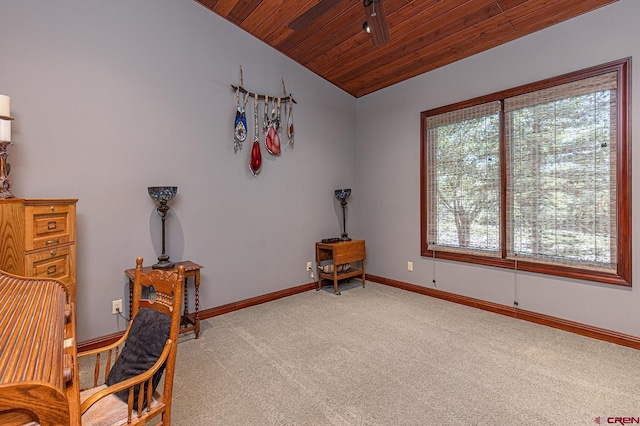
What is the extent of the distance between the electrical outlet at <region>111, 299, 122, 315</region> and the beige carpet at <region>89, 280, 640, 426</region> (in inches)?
24.1

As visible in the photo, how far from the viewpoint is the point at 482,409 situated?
1.87 meters

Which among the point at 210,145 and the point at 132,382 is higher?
the point at 210,145

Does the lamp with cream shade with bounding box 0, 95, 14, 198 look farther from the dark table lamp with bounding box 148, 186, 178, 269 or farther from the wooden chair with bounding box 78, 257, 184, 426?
the wooden chair with bounding box 78, 257, 184, 426

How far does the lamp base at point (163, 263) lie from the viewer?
113 inches

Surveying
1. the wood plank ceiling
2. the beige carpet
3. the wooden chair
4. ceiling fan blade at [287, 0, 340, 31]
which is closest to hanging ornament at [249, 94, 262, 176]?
the wood plank ceiling

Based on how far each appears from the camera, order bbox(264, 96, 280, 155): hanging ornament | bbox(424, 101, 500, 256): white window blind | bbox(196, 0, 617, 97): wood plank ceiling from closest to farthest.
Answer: bbox(196, 0, 617, 97): wood plank ceiling, bbox(424, 101, 500, 256): white window blind, bbox(264, 96, 280, 155): hanging ornament

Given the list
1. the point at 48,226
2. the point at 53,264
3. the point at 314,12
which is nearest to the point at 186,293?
the point at 53,264

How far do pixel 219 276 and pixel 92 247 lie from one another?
120 centimetres

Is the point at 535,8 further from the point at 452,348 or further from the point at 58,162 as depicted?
the point at 58,162

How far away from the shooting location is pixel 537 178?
10.2 feet

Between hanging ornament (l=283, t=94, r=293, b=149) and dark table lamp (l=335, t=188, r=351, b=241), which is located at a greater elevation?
hanging ornament (l=283, t=94, r=293, b=149)

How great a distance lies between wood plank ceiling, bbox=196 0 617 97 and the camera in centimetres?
281

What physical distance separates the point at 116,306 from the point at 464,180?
12.4 ft

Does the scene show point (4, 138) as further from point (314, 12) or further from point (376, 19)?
point (376, 19)
